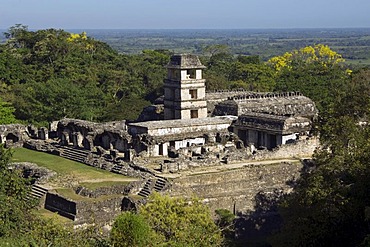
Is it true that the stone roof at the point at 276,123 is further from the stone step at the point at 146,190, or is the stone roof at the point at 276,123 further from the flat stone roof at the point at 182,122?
the stone step at the point at 146,190

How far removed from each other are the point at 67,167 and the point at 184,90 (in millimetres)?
10298

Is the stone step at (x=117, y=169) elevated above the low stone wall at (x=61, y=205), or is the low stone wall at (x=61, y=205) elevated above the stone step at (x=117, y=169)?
the stone step at (x=117, y=169)

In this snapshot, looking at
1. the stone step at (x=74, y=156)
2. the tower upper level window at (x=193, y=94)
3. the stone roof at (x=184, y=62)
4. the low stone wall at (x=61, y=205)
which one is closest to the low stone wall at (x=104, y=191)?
the low stone wall at (x=61, y=205)

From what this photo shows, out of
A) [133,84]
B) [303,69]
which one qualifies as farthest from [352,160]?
[303,69]

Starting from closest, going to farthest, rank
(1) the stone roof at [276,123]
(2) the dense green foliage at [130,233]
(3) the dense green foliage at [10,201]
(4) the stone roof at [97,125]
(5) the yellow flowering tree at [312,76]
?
(2) the dense green foliage at [130,233] < (3) the dense green foliage at [10,201] < (1) the stone roof at [276,123] < (4) the stone roof at [97,125] < (5) the yellow flowering tree at [312,76]

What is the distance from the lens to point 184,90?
41.5 meters

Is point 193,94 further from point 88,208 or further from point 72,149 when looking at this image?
point 88,208

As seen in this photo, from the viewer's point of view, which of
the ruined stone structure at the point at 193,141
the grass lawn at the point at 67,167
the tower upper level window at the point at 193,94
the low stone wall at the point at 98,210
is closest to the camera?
the low stone wall at the point at 98,210

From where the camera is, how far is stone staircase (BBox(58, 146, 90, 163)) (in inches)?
1416

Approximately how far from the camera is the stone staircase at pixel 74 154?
36.0 meters

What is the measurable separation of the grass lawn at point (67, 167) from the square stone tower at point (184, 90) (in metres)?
8.37

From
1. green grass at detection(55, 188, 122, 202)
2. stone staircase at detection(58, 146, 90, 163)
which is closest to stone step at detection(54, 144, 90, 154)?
stone staircase at detection(58, 146, 90, 163)

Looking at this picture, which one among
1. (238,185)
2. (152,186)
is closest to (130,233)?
(152,186)

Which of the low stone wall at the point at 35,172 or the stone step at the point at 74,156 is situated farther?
the stone step at the point at 74,156
